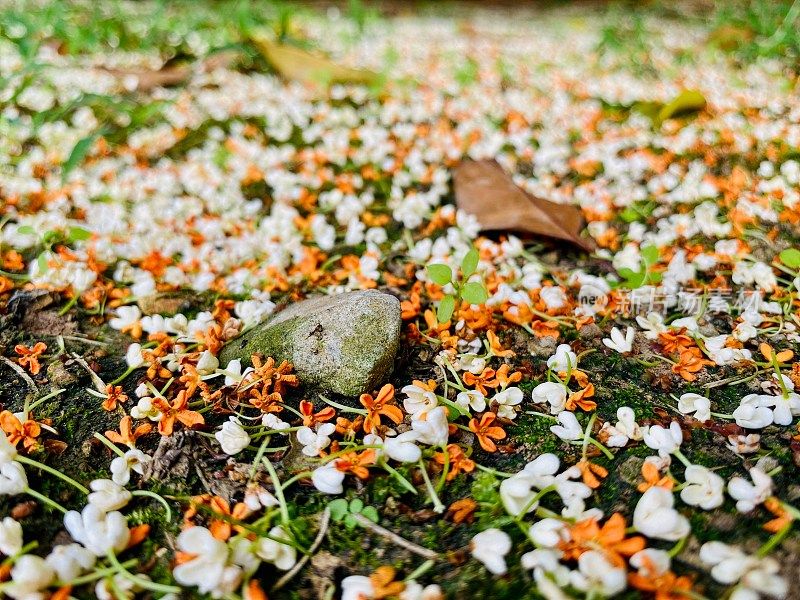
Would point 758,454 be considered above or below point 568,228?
below

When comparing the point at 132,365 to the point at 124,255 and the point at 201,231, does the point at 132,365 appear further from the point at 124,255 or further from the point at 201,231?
the point at 201,231

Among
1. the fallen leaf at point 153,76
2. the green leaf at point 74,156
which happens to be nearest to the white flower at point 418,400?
the green leaf at point 74,156

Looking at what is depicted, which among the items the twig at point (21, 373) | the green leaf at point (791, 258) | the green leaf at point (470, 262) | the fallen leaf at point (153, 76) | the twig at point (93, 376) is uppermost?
the fallen leaf at point (153, 76)

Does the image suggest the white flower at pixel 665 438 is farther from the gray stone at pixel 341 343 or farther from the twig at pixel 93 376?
the twig at pixel 93 376

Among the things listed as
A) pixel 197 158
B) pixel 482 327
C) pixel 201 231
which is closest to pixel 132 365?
pixel 201 231

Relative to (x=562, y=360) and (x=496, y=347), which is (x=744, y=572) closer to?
(x=562, y=360)

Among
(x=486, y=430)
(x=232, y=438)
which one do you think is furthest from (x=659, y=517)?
(x=232, y=438)

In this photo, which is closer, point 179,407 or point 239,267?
point 179,407

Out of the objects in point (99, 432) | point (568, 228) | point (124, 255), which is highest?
point (568, 228)
